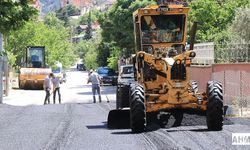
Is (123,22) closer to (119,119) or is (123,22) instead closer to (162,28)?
(162,28)

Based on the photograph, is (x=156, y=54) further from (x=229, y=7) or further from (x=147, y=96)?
(x=229, y=7)

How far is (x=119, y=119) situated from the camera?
17672 mm

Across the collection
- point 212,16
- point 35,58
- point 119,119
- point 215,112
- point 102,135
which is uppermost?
point 212,16

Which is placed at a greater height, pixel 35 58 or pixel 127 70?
pixel 35 58

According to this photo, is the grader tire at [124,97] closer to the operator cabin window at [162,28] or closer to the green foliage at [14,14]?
the operator cabin window at [162,28]

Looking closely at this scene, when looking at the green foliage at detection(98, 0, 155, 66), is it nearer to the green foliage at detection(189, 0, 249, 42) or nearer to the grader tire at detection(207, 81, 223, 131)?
the green foliage at detection(189, 0, 249, 42)

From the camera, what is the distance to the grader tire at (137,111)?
1596 cm

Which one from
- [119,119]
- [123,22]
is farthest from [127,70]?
[119,119]

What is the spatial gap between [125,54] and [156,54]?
5114 centimetres

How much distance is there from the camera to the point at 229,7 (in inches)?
1950

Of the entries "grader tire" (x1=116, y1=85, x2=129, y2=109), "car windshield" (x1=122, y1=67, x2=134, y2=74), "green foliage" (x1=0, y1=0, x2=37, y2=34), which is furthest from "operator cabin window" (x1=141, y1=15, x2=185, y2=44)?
"car windshield" (x1=122, y1=67, x2=134, y2=74)

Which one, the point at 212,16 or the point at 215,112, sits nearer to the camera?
the point at 215,112

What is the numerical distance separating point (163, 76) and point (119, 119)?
1.81m

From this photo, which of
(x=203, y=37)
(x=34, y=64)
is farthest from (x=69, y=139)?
(x=34, y=64)
